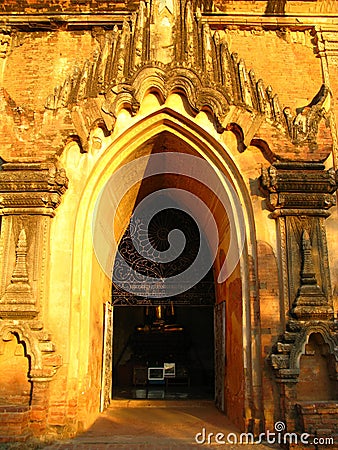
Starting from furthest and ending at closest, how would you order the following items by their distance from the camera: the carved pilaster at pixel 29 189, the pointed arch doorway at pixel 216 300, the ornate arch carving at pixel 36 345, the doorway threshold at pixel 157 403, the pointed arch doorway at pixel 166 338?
the pointed arch doorway at pixel 166 338
the doorway threshold at pixel 157 403
the pointed arch doorway at pixel 216 300
the carved pilaster at pixel 29 189
the ornate arch carving at pixel 36 345

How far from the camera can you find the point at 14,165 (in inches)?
314

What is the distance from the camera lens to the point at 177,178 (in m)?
10.9

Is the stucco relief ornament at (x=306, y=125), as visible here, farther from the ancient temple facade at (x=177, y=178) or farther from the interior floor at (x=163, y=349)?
the interior floor at (x=163, y=349)

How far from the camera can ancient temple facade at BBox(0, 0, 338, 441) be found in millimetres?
7387

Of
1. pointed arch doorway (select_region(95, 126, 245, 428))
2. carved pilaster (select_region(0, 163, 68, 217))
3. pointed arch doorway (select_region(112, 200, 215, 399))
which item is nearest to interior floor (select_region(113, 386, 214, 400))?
pointed arch doorway (select_region(112, 200, 215, 399))

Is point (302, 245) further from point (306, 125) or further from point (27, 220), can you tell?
point (27, 220)

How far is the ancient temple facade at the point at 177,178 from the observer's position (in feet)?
24.2

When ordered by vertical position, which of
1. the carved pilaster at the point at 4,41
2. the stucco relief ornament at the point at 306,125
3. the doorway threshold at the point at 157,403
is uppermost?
the carved pilaster at the point at 4,41

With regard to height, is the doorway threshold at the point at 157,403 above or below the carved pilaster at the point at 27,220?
below

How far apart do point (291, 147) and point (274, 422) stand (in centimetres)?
458

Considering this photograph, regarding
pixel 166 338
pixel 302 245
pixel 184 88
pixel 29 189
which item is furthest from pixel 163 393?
pixel 184 88

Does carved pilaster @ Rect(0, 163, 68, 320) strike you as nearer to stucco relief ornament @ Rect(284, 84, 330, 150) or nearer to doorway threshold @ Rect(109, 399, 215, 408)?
stucco relief ornament @ Rect(284, 84, 330, 150)

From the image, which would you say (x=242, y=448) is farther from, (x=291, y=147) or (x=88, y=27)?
(x=88, y=27)

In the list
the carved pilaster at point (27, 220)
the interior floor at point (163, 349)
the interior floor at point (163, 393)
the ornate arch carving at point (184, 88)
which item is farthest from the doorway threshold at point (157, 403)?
the ornate arch carving at point (184, 88)
